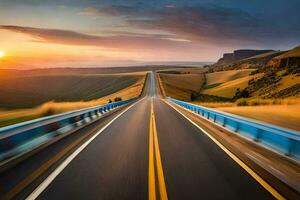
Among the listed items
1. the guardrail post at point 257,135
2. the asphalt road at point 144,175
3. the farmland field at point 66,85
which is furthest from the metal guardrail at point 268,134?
the farmland field at point 66,85

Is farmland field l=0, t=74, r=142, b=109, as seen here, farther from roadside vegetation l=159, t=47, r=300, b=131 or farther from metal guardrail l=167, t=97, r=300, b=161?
metal guardrail l=167, t=97, r=300, b=161

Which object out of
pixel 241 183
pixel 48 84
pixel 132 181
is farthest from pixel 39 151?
pixel 48 84

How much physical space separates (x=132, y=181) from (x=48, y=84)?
145m

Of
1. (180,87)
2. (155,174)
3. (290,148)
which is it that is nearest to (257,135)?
(290,148)

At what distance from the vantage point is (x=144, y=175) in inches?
275

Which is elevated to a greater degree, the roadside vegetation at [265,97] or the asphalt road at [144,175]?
the asphalt road at [144,175]

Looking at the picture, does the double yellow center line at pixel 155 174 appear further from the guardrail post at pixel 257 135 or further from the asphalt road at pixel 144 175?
the guardrail post at pixel 257 135

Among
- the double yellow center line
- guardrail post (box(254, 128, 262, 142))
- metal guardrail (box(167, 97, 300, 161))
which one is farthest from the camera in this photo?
guardrail post (box(254, 128, 262, 142))

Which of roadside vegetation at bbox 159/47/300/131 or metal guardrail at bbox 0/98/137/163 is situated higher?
metal guardrail at bbox 0/98/137/163

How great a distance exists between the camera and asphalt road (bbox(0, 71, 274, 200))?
5.77 meters

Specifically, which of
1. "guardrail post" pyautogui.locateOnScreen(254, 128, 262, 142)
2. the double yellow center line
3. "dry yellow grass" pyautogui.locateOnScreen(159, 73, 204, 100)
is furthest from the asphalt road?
"dry yellow grass" pyautogui.locateOnScreen(159, 73, 204, 100)

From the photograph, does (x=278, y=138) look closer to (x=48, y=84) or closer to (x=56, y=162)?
(x=56, y=162)

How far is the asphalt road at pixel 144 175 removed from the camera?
5.77 meters

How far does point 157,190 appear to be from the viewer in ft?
19.4
